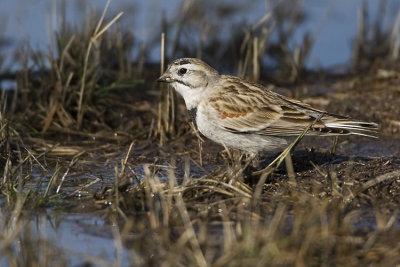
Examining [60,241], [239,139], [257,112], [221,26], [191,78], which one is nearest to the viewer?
[60,241]

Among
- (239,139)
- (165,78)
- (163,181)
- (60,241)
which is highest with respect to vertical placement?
(165,78)

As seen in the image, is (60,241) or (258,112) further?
(258,112)

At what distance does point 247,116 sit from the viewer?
7027mm

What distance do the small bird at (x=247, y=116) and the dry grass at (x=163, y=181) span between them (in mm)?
261

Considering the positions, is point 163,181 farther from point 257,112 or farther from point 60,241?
point 60,241

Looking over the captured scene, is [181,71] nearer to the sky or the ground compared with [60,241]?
nearer to the sky

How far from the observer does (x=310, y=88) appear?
33.2ft

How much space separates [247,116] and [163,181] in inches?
39.3

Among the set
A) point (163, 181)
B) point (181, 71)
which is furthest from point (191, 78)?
point (163, 181)

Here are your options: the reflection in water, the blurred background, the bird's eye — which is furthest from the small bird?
the blurred background

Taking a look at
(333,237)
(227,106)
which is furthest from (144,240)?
(227,106)

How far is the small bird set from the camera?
22.4ft

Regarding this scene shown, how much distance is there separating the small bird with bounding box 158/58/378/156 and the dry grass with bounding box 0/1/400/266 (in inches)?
10.3

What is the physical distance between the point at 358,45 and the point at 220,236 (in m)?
6.85
